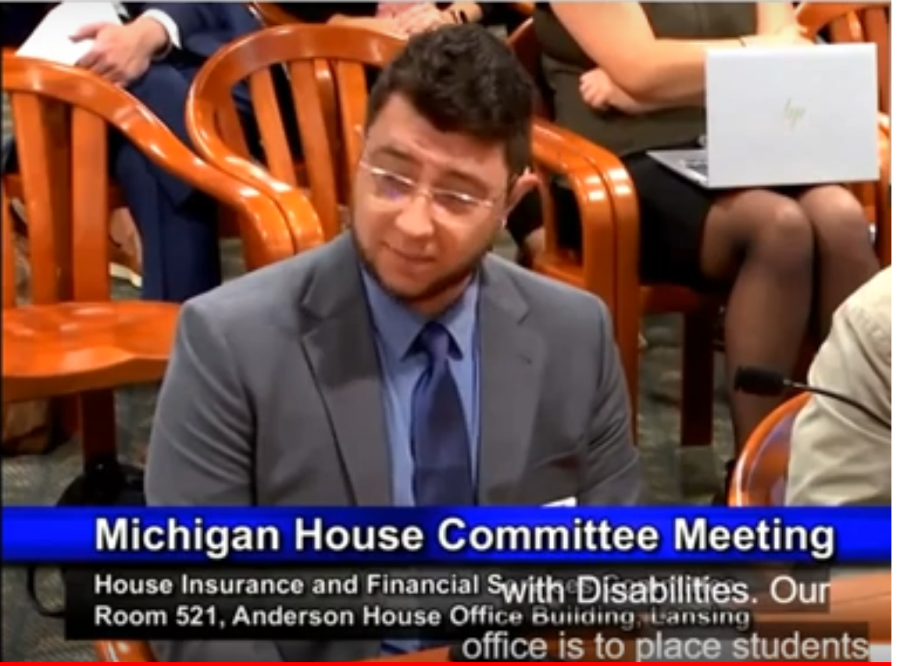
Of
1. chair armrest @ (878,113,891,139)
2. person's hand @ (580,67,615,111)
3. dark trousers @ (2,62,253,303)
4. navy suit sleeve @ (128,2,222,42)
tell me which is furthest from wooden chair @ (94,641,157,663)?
chair armrest @ (878,113,891,139)

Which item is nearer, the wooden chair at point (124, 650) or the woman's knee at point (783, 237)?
the wooden chair at point (124, 650)

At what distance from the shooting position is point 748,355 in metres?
1.52

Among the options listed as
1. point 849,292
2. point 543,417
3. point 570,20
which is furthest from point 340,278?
point 849,292

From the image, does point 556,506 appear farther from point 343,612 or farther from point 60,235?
point 60,235

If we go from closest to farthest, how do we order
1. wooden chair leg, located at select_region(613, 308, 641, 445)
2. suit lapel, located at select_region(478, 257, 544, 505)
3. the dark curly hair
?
1. the dark curly hair
2. suit lapel, located at select_region(478, 257, 544, 505)
3. wooden chair leg, located at select_region(613, 308, 641, 445)

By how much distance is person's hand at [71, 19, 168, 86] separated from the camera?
138 cm

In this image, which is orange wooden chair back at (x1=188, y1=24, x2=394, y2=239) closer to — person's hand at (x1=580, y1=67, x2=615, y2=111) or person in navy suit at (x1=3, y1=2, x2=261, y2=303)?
person in navy suit at (x1=3, y1=2, x2=261, y2=303)

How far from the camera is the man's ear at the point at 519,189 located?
128cm

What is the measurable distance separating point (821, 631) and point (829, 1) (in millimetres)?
483

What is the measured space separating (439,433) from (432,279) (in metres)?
0.12

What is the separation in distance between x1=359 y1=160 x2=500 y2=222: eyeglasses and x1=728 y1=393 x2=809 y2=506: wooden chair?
0.30 metres

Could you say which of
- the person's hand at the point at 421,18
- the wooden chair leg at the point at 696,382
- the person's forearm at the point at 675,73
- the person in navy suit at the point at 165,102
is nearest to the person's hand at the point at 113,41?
the person in navy suit at the point at 165,102

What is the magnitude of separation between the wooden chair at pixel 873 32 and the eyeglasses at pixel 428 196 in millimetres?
330

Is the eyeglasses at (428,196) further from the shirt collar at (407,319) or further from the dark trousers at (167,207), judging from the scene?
the dark trousers at (167,207)
